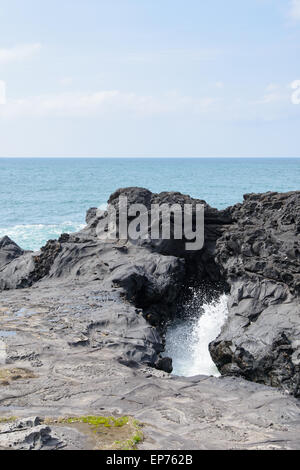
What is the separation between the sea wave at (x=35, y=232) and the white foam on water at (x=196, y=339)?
1907cm

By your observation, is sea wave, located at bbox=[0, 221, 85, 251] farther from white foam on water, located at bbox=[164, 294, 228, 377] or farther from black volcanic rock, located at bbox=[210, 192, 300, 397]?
black volcanic rock, located at bbox=[210, 192, 300, 397]

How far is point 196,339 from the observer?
16156mm

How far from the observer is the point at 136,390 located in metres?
9.44

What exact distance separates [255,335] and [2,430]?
6.93 meters

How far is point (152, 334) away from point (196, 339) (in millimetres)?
3647

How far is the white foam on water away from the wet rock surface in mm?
867

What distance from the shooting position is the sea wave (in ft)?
118

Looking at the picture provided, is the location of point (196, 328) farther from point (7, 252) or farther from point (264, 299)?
point (7, 252)

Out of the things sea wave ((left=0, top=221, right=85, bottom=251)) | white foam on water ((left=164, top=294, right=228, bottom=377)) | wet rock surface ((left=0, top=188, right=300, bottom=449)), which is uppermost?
wet rock surface ((left=0, top=188, right=300, bottom=449))

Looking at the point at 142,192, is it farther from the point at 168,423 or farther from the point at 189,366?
the point at 168,423

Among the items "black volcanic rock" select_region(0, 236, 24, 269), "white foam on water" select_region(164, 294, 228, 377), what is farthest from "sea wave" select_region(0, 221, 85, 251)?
"white foam on water" select_region(164, 294, 228, 377)

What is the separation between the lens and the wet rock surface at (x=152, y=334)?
27.3 feet

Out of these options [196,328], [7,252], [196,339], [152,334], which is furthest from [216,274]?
[7,252]
